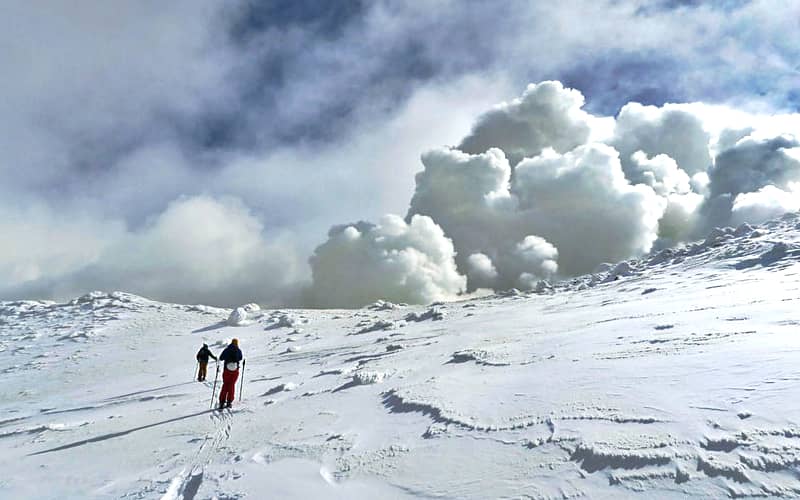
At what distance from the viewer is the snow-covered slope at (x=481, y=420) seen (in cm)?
559

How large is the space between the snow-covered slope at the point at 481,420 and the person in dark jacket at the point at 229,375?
48cm

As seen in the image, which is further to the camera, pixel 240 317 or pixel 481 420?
pixel 240 317

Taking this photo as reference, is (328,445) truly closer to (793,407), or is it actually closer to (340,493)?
(340,493)

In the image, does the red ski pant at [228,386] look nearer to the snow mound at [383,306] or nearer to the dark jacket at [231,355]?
the dark jacket at [231,355]

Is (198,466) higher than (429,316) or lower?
lower

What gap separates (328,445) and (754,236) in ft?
148

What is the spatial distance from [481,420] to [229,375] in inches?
322

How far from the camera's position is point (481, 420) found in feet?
25.5

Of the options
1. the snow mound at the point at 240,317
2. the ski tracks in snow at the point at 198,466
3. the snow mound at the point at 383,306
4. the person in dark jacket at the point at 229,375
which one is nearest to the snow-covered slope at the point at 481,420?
the ski tracks in snow at the point at 198,466

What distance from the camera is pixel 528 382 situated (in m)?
9.35

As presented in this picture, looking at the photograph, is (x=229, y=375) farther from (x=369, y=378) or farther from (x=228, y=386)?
(x=369, y=378)

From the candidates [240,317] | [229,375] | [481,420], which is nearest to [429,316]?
[240,317]

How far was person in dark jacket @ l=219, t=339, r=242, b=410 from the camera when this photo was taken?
13.0 m

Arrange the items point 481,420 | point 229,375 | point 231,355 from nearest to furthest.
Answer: point 481,420 → point 229,375 → point 231,355
